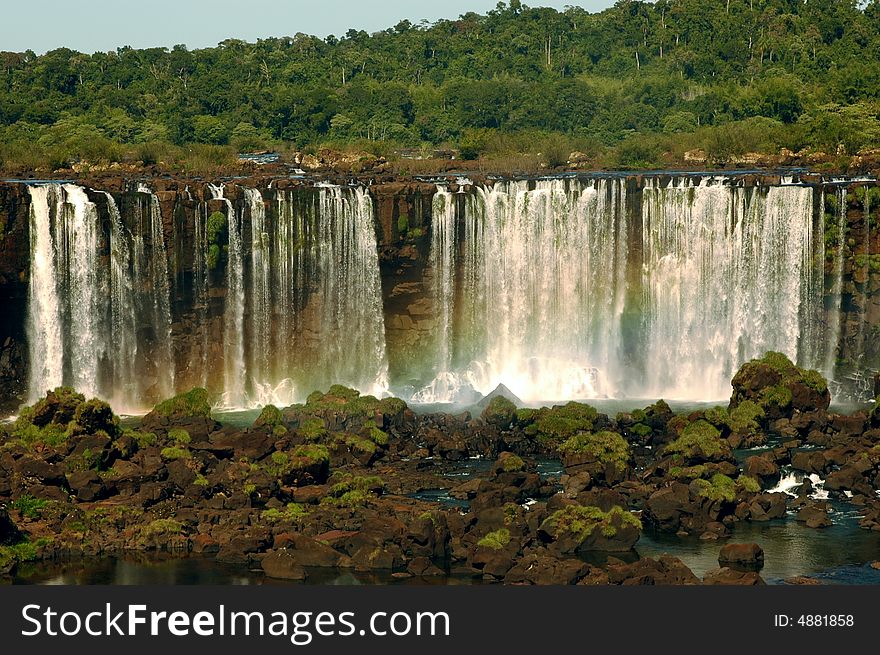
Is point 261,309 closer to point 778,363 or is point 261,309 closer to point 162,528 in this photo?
point 778,363

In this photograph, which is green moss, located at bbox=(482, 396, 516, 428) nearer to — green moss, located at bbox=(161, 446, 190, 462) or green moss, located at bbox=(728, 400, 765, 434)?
green moss, located at bbox=(728, 400, 765, 434)

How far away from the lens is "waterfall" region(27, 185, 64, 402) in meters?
69.5

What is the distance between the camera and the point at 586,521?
49.4m

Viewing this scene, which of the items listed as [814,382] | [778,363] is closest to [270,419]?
[778,363]

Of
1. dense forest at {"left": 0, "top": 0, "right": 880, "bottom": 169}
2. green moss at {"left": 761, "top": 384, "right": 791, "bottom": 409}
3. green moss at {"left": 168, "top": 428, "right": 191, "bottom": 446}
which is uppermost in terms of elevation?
dense forest at {"left": 0, "top": 0, "right": 880, "bottom": 169}

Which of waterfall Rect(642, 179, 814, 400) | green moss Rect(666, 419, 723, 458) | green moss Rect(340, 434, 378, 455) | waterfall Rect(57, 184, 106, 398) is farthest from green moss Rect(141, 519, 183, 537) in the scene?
waterfall Rect(642, 179, 814, 400)

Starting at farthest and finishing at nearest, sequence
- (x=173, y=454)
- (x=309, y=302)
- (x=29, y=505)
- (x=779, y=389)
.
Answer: (x=309, y=302)
(x=779, y=389)
(x=173, y=454)
(x=29, y=505)

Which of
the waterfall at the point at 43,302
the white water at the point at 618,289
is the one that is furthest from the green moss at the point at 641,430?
the waterfall at the point at 43,302

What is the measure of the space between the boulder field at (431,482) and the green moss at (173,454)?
0.22 ft

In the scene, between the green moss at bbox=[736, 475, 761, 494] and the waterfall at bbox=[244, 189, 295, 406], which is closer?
the green moss at bbox=[736, 475, 761, 494]

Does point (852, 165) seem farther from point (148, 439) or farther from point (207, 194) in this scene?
point (148, 439)

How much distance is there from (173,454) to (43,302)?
16.5 meters

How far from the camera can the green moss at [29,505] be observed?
51.2 m

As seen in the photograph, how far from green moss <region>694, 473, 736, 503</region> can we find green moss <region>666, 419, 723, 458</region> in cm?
278
